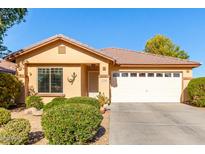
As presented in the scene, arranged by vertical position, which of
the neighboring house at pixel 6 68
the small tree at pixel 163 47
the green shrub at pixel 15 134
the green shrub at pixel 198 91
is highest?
the small tree at pixel 163 47

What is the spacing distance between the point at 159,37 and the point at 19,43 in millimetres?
26344

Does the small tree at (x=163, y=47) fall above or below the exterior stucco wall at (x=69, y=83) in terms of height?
above

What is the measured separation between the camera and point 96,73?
1897 cm

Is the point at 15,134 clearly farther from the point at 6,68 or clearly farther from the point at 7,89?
the point at 6,68

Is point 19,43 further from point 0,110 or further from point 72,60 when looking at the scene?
point 0,110

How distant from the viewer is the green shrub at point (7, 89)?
13695 mm

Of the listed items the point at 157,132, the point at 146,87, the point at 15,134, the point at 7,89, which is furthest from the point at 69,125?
the point at 146,87

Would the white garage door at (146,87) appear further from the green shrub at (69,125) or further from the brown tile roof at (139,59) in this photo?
the green shrub at (69,125)

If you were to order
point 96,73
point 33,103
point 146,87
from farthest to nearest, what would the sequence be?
point 96,73, point 146,87, point 33,103

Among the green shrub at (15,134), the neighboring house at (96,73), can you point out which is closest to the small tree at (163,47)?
the neighboring house at (96,73)

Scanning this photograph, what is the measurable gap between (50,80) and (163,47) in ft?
85.9

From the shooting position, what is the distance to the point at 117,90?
18.0 m
